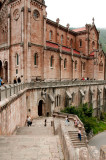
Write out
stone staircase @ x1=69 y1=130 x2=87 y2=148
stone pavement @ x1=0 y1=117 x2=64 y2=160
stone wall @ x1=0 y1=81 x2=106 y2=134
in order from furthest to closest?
stone wall @ x1=0 y1=81 x2=106 y2=134 < stone staircase @ x1=69 y1=130 x2=87 y2=148 < stone pavement @ x1=0 y1=117 x2=64 y2=160

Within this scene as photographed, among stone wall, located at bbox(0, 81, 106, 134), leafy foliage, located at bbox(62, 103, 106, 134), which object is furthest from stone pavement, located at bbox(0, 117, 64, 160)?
leafy foliage, located at bbox(62, 103, 106, 134)

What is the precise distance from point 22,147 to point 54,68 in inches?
990

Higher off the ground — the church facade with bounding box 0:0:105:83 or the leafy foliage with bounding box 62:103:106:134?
the church facade with bounding box 0:0:105:83

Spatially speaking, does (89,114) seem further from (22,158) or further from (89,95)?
(22,158)

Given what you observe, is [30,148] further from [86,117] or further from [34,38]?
[34,38]

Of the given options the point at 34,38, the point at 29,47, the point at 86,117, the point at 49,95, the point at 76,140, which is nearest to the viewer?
the point at 76,140

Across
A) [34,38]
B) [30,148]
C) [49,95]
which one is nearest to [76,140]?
[49,95]

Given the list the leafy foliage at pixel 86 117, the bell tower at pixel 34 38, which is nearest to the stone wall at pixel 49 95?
the leafy foliage at pixel 86 117

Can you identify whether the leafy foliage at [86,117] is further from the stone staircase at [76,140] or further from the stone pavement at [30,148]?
the stone pavement at [30,148]

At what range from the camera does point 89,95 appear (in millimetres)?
36094

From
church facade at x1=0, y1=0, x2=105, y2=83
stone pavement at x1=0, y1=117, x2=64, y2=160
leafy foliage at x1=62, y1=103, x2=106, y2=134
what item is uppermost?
church facade at x1=0, y1=0, x2=105, y2=83

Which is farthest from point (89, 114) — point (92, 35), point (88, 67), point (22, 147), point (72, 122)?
point (92, 35)

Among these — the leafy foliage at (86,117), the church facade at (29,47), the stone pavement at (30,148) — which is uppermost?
the church facade at (29,47)

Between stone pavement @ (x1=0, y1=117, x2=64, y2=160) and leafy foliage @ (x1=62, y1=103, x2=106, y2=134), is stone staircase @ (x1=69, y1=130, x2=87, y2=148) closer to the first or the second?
stone pavement @ (x1=0, y1=117, x2=64, y2=160)
